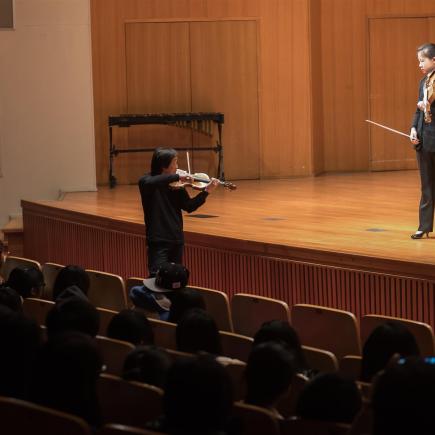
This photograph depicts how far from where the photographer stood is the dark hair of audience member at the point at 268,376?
2.97 meters

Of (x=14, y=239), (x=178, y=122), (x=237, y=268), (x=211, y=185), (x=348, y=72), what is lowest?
(x=14, y=239)

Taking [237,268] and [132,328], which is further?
[237,268]

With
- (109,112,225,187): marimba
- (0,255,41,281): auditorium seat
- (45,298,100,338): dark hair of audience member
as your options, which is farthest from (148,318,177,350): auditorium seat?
(109,112,225,187): marimba

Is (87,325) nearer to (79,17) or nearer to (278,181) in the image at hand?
(79,17)

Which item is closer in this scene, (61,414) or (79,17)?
(61,414)

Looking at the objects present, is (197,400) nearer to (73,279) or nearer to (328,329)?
(328,329)

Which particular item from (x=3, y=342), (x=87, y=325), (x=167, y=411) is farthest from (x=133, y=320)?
(x=167, y=411)

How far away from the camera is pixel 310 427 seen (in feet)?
8.85

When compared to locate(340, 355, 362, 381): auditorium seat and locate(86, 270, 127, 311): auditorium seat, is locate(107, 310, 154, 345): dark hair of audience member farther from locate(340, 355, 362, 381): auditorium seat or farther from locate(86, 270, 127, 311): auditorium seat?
locate(86, 270, 127, 311): auditorium seat

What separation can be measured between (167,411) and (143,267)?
16.0 feet

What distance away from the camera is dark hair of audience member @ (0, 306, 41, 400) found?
10.3 ft

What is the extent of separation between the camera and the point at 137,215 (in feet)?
26.1

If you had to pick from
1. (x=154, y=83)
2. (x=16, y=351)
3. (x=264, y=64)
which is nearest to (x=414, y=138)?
(x=16, y=351)

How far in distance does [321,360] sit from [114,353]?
80cm
